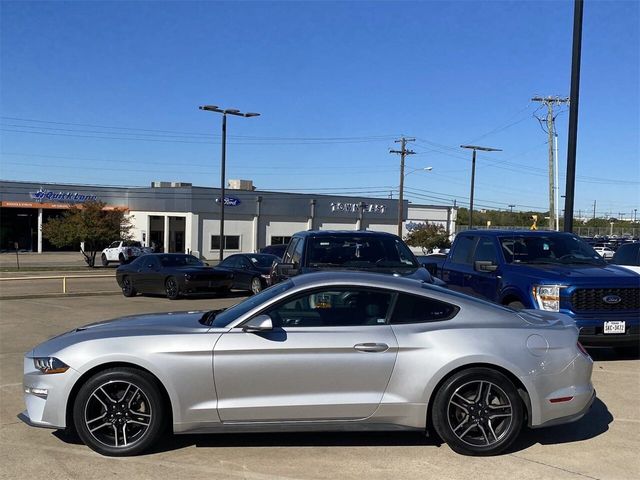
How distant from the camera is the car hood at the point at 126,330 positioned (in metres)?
4.91

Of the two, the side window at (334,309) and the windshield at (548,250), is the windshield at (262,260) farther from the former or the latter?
the side window at (334,309)

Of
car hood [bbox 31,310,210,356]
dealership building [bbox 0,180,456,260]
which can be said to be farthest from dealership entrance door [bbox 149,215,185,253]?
car hood [bbox 31,310,210,356]

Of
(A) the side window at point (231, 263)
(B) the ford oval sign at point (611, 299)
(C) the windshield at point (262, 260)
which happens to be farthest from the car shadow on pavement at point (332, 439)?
(A) the side window at point (231, 263)

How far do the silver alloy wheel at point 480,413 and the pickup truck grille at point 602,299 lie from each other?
3.79 meters

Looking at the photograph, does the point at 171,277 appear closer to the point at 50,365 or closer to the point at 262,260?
the point at 262,260

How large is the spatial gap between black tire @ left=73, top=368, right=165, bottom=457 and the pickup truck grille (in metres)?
5.74

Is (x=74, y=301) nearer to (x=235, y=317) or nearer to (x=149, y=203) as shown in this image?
(x=235, y=317)

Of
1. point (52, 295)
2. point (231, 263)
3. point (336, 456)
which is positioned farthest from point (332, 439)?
point (231, 263)

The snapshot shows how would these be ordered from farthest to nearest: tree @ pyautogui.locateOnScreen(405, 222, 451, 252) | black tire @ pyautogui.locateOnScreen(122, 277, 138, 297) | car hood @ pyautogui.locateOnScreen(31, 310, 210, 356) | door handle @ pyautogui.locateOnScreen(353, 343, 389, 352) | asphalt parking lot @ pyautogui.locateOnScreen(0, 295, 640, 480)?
tree @ pyautogui.locateOnScreen(405, 222, 451, 252) → black tire @ pyautogui.locateOnScreen(122, 277, 138, 297) → car hood @ pyautogui.locateOnScreen(31, 310, 210, 356) → door handle @ pyautogui.locateOnScreen(353, 343, 389, 352) → asphalt parking lot @ pyautogui.locateOnScreen(0, 295, 640, 480)

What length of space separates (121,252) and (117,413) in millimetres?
40548

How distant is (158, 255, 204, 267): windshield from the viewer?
1850 cm

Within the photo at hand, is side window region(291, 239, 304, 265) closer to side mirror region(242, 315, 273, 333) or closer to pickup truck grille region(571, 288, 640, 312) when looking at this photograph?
pickup truck grille region(571, 288, 640, 312)

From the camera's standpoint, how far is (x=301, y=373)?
187 inches

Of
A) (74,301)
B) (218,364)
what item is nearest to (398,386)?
(218,364)
